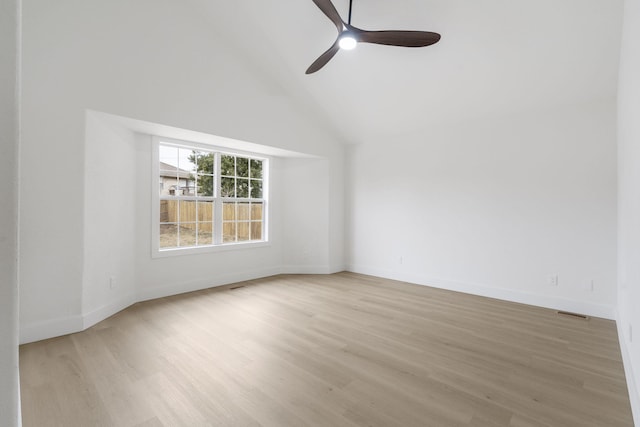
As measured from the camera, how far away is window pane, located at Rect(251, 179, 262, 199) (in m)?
5.03

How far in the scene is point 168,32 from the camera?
3279 mm

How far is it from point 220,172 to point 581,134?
4783 millimetres

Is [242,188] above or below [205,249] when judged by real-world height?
above

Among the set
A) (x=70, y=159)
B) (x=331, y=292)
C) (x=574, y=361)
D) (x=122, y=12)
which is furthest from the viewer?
(x=331, y=292)

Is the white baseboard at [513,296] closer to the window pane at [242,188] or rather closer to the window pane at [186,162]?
the window pane at [242,188]

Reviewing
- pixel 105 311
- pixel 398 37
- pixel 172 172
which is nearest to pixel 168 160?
pixel 172 172

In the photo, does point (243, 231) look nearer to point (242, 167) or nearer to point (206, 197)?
point (206, 197)

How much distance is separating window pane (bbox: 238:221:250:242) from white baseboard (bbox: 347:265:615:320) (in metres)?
2.39

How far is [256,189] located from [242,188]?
28 cm

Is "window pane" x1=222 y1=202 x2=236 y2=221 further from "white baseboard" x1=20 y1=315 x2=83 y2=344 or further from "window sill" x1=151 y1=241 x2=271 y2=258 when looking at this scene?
"white baseboard" x1=20 y1=315 x2=83 y2=344

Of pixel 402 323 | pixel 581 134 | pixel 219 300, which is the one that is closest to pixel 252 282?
pixel 219 300

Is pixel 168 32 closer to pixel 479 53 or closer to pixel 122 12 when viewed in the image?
pixel 122 12

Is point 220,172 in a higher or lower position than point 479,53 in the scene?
lower

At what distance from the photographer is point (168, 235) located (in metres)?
4.03
